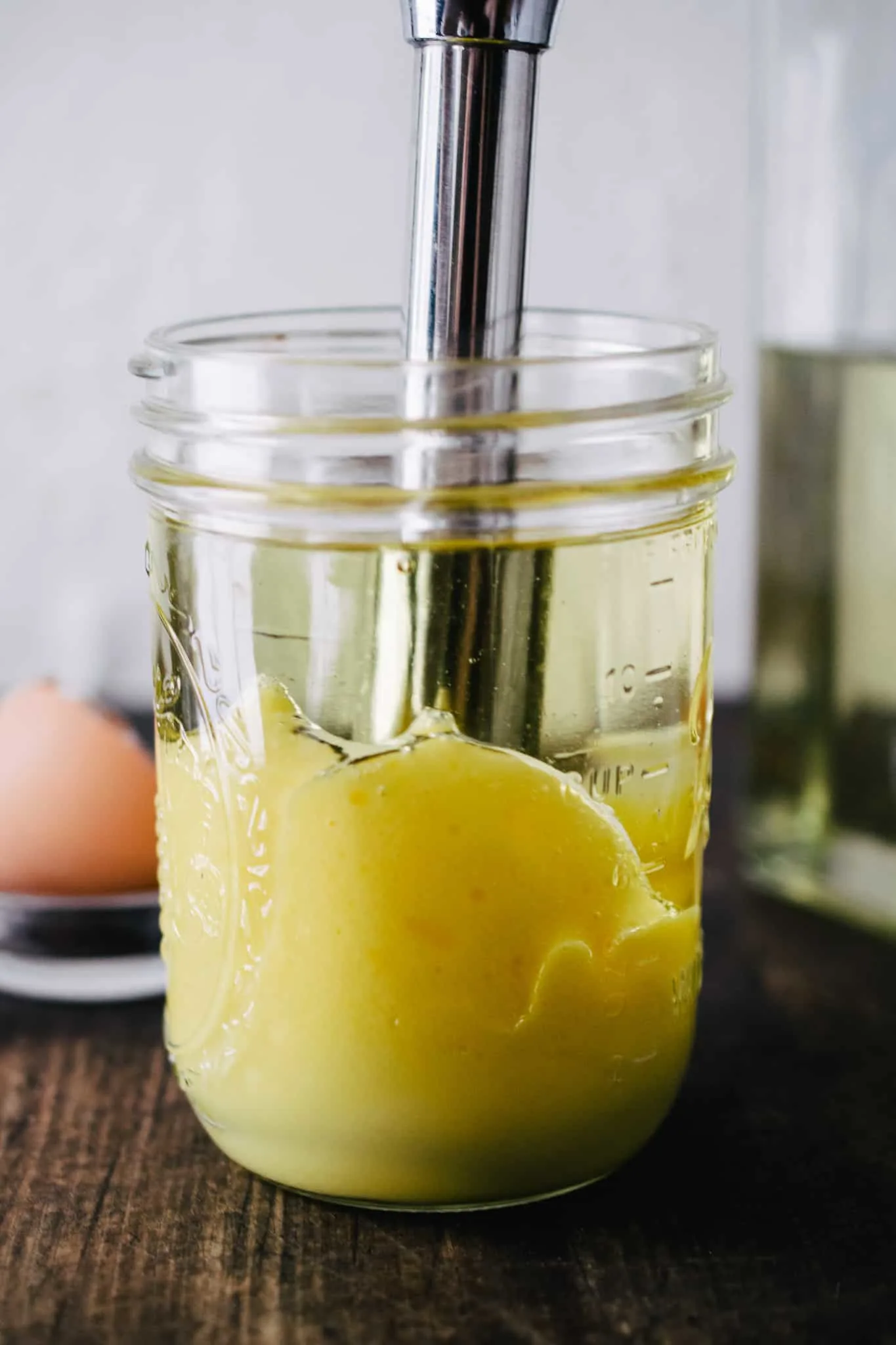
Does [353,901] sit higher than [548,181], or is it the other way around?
[548,181]

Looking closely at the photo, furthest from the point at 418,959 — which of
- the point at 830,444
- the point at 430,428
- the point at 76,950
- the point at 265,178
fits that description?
the point at 265,178

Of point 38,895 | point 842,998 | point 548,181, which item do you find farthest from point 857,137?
point 38,895

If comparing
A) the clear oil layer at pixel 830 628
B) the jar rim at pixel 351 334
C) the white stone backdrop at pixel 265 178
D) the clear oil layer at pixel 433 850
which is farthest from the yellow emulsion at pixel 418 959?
the white stone backdrop at pixel 265 178

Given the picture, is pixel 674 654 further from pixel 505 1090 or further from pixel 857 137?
pixel 857 137

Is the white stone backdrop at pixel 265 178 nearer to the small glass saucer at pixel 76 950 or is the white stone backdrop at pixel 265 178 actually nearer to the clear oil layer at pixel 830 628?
the clear oil layer at pixel 830 628

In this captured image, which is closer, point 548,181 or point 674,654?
point 674,654

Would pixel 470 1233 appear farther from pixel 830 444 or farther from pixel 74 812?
pixel 830 444
